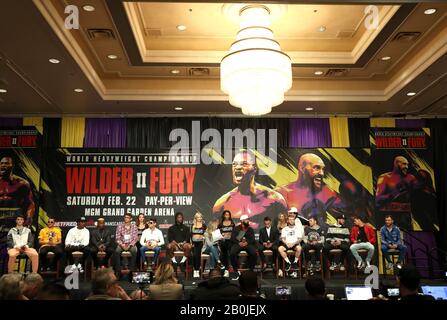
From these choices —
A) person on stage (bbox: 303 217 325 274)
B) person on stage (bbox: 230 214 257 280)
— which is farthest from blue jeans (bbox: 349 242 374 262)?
person on stage (bbox: 230 214 257 280)

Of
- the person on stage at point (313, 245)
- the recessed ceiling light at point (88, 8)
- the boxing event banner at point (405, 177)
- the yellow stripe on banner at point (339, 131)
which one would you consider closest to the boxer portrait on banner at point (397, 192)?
the boxing event banner at point (405, 177)

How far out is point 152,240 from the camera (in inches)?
332

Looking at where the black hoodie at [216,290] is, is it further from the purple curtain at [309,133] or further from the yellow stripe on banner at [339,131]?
the yellow stripe on banner at [339,131]

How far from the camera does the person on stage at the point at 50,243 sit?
8094mm

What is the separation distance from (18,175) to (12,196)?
1.54ft

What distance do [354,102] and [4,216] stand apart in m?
7.80

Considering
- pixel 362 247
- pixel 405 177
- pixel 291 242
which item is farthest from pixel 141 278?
pixel 405 177

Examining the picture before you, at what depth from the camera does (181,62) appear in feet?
25.5

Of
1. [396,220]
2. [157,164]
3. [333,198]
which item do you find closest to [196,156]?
[157,164]

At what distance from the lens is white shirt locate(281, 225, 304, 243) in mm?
8305

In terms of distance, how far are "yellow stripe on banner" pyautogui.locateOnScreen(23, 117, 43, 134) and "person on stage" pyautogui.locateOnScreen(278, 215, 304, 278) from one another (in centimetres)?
581

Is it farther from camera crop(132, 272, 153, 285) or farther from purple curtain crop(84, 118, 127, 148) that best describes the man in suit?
camera crop(132, 272, 153, 285)

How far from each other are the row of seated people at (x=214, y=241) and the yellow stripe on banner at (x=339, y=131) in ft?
6.26
